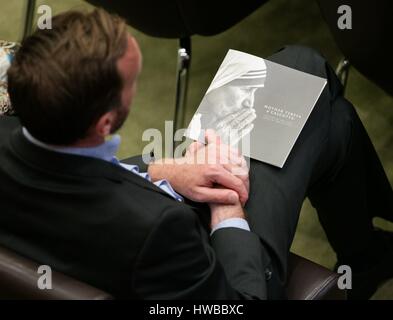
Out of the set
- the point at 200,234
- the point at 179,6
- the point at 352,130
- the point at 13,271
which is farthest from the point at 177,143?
the point at 13,271

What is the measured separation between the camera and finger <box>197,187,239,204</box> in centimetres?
116

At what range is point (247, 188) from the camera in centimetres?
120

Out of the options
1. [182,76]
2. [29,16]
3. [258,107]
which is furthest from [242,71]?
[29,16]

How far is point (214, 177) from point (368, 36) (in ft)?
1.51

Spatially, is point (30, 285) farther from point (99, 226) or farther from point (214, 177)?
point (214, 177)

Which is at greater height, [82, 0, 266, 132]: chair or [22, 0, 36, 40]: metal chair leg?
[22, 0, 36, 40]: metal chair leg

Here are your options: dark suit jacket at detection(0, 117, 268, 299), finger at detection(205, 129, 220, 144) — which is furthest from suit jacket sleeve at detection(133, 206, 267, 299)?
finger at detection(205, 129, 220, 144)

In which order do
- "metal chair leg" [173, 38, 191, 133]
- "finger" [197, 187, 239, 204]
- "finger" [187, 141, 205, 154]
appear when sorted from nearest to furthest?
1. "finger" [197, 187, 239, 204]
2. "finger" [187, 141, 205, 154]
3. "metal chair leg" [173, 38, 191, 133]

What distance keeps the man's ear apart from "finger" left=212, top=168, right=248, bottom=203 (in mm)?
317

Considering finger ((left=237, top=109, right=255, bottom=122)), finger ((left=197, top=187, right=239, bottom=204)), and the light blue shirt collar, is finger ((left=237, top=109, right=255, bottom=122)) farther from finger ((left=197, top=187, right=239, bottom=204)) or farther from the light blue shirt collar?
the light blue shirt collar

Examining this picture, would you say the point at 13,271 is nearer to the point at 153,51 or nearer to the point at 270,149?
the point at 270,149

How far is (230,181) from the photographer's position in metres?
1.18

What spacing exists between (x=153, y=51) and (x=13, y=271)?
1445 millimetres

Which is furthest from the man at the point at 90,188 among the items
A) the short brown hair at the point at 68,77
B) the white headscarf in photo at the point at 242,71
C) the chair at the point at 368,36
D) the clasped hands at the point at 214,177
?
the chair at the point at 368,36
